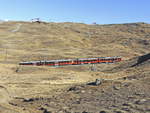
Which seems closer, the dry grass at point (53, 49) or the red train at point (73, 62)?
the dry grass at point (53, 49)

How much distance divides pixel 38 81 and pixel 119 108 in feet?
72.1

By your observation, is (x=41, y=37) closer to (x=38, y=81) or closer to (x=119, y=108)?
(x=38, y=81)

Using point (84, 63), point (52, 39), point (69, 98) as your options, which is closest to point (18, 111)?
point (69, 98)

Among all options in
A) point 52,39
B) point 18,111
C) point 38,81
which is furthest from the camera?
point 52,39

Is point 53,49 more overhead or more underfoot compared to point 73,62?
more overhead

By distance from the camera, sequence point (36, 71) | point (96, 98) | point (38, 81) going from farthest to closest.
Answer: point (36, 71), point (38, 81), point (96, 98)

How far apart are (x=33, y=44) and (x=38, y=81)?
220ft

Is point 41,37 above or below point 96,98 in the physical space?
above

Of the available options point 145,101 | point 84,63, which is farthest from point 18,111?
point 84,63

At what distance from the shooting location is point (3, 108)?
1859 centimetres

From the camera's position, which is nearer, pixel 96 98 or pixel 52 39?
pixel 96 98

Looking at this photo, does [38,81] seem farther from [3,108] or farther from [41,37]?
[41,37]

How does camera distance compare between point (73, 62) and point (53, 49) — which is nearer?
point (73, 62)

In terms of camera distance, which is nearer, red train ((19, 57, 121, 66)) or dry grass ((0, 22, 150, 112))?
dry grass ((0, 22, 150, 112))
